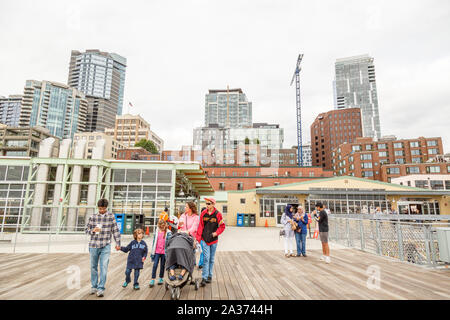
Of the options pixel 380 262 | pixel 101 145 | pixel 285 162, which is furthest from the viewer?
pixel 285 162

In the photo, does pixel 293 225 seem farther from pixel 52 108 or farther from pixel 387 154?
pixel 52 108

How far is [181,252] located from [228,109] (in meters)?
152

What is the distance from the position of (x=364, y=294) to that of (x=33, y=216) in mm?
15806

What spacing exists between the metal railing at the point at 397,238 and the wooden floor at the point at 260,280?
0.67 meters

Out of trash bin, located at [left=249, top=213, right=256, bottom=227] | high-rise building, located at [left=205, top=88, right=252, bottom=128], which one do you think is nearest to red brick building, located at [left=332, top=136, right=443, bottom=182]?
trash bin, located at [left=249, top=213, right=256, bottom=227]

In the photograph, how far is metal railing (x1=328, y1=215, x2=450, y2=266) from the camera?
281 inches

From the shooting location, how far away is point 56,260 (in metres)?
7.66

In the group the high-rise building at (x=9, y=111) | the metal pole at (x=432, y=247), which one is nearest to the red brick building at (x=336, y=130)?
the metal pole at (x=432, y=247)

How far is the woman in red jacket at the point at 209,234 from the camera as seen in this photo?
509 centimetres

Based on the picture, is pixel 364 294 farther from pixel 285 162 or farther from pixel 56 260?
pixel 285 162

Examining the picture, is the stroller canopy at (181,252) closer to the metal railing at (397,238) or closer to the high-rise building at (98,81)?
the metal railing at (397,238)

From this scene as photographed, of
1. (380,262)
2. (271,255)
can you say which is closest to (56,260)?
(271,255)

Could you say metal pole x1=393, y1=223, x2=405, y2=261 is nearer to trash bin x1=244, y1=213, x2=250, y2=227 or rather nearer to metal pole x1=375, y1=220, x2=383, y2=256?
metal pole x1=375, y1=220, x2=383, y2=256

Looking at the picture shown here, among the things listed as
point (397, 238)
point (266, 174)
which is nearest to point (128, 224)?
point (397, 238)
